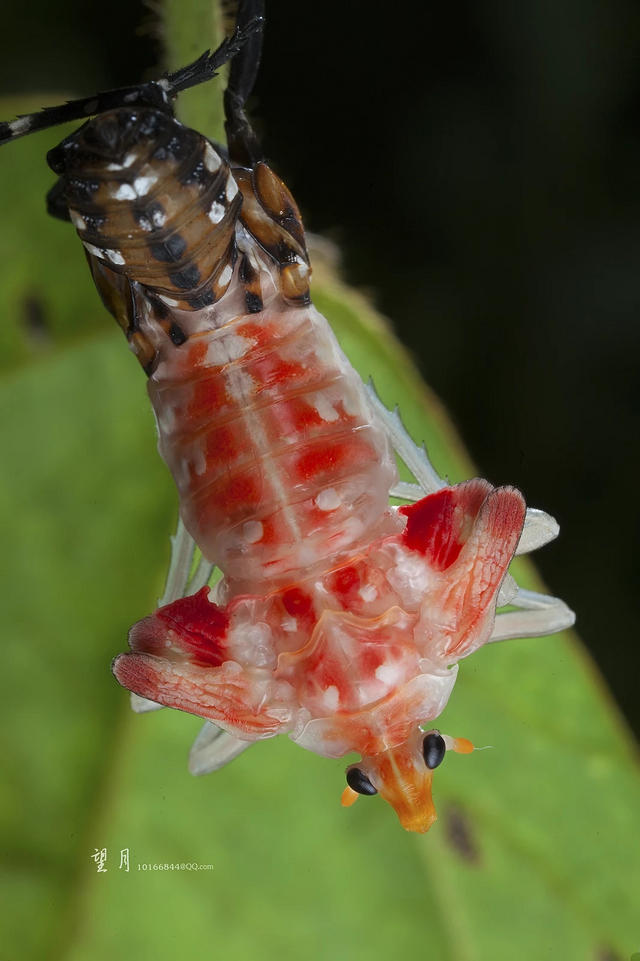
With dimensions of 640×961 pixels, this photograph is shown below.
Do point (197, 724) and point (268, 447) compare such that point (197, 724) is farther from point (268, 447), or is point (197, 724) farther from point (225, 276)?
point (225, 276)

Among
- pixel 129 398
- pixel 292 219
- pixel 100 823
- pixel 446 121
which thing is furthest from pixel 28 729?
pixel 446 121

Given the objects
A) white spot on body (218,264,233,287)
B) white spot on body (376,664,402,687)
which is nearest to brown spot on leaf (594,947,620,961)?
white spot on body (376,664,402,687)

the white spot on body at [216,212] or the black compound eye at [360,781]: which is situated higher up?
the white spot on body at [216,212]

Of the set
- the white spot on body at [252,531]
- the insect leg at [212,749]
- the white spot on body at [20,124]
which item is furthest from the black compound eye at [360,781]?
the white spot on body at [20,124]

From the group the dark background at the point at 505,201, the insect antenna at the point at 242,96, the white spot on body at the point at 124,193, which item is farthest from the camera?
the dark background at the point at 505,201

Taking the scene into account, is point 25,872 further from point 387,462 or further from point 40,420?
point 387,462

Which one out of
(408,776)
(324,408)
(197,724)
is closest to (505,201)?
(324,408)

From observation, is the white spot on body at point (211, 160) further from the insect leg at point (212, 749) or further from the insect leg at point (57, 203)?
the insect leg at point (212, 749)
